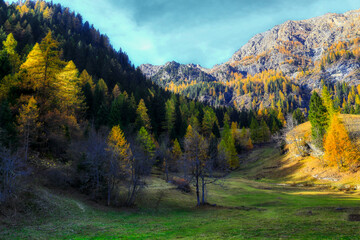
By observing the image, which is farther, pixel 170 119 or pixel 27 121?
pixel 170 119

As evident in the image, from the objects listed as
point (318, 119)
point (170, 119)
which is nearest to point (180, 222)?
point (318, 119)

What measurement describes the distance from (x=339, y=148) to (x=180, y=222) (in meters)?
46.2

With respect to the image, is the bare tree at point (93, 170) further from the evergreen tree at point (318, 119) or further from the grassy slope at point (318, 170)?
the evergreen tree at point (318, 119)

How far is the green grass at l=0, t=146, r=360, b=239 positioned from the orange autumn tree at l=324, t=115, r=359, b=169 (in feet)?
86.4

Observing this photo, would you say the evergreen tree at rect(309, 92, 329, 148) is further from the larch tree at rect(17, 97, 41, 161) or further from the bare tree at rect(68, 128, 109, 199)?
the larch tree at rect(17, 97, 41, 161)

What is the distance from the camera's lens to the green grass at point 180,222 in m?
13.3

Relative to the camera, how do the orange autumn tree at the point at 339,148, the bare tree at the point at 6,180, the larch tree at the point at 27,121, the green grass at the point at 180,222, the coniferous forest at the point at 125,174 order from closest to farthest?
the green grass at the point at 180,222 < the coniferous forest at the point at 125,174 < the bare tree at the point at 6,180 < the larch tree at the point at 27,121 < the orange autumn tree at the point at 339,148

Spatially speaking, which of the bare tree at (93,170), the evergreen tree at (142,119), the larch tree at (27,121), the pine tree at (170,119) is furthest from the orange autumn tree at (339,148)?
the larch tree at (27,121)

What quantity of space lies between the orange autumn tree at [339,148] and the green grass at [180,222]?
86.4 ft

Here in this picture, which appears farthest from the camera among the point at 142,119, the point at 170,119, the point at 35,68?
the point at 170,119

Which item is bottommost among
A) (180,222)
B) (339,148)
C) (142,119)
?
(180,222)

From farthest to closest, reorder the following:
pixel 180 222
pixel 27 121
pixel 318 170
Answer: pixel 318 170 < pixel 27 121 < pixel 180 222

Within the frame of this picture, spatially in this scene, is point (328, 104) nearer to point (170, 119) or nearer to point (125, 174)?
point (170, 119)

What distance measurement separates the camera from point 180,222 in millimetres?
20125
